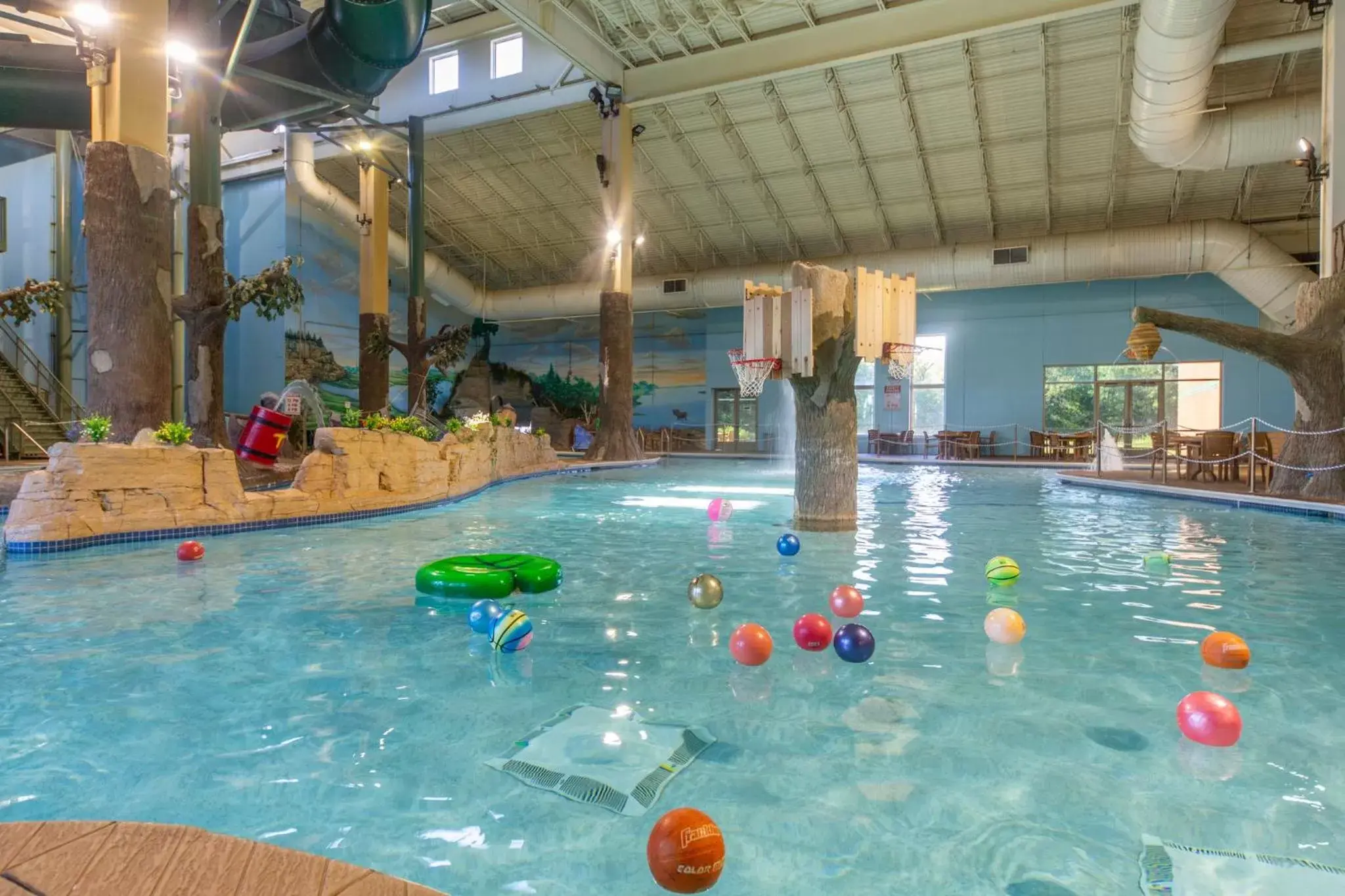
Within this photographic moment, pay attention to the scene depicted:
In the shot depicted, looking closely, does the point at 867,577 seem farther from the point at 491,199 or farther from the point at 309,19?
the point at 491,199

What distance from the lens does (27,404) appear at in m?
13.5

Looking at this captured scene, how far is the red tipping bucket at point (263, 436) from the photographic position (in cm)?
1080

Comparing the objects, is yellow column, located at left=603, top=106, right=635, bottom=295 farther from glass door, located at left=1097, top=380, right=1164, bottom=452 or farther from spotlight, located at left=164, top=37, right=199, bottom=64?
glass door, located at left=1097, top=380, right=1164, bottom=452

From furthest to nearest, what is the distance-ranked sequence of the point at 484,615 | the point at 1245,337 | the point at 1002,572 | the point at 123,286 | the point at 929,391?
the point at 929,391 < the point at 1245,337 < the point at 123,286 < the point at 1002,572 < the point at 484,615

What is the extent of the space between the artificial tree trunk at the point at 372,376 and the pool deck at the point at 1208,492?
13647 mm

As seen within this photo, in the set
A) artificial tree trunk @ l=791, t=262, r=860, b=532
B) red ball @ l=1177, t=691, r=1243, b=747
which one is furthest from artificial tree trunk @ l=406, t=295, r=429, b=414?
red ball @ l=1177, t=691, r=1243, b=747

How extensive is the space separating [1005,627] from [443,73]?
18.7 m

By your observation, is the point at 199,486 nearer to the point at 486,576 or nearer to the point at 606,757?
the point at 486,576

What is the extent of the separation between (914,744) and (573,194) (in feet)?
65.3

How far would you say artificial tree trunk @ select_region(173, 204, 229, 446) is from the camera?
9531 mm

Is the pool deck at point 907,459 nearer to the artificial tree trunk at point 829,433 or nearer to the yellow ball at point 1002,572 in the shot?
the artificial tree trunk at point 829,433

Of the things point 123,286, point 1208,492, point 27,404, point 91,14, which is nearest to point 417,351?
point 27,404

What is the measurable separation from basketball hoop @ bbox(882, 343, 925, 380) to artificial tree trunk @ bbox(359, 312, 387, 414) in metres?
12.4

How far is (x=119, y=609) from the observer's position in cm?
429
